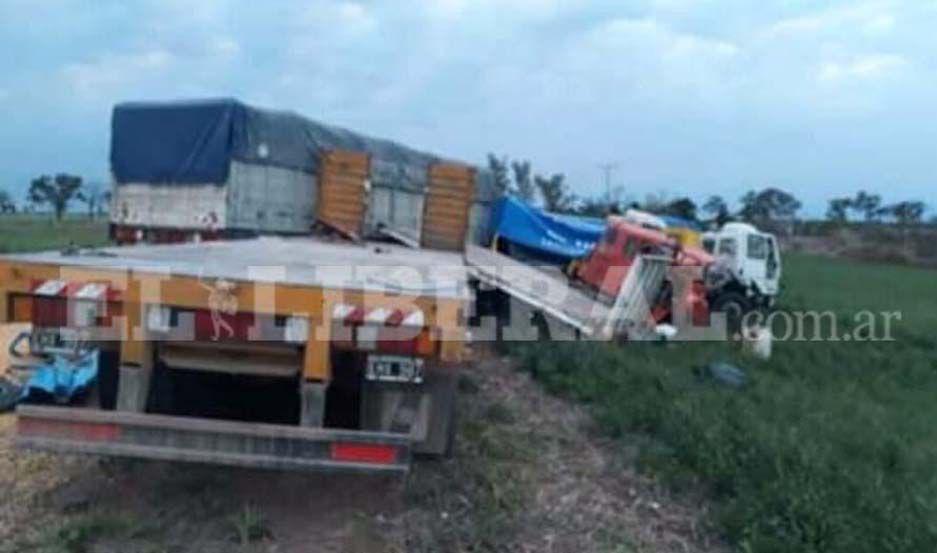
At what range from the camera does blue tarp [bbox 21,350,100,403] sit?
6.04 meters

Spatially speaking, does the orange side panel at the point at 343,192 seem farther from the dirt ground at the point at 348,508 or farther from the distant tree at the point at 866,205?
the distant tree at the point at 866,205

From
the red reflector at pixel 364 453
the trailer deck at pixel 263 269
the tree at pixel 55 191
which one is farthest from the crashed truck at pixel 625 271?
the tree at pixel 55 191

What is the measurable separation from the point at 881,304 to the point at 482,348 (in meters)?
19.7

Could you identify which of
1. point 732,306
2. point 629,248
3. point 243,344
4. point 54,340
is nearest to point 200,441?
point 243,344

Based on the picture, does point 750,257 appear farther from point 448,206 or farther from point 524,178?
point 524,178

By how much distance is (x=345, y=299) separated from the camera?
15.7ft

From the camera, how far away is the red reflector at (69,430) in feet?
15.5

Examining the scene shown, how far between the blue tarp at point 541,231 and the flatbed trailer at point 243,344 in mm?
17982

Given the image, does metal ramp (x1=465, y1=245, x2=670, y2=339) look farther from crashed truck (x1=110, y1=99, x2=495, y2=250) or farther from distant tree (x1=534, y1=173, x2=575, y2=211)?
distant tree (x1=534, y1=173, x2=575, y2=211)

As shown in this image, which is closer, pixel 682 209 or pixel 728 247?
pixel 728 247

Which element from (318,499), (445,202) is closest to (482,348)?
(318,499)

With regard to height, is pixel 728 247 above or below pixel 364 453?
above

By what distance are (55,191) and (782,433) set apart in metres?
60.0

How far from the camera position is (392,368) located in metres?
4.99
